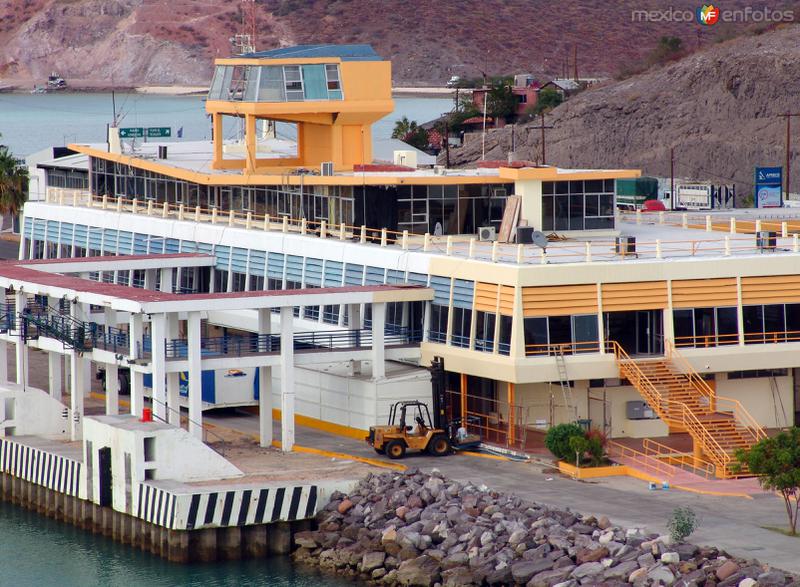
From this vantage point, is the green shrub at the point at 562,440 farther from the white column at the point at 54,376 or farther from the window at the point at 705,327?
the white column at the point at 54,376

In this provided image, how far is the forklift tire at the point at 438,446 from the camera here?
49969 mm

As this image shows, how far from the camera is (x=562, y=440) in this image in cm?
4850

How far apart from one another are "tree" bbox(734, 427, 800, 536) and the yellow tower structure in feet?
96.6

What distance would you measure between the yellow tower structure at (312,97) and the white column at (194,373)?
18.8 meters

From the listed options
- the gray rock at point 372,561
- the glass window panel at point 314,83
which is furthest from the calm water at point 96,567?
the glass window panel at point 314,83

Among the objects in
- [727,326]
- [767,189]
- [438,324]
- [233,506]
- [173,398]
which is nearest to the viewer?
[233,506]

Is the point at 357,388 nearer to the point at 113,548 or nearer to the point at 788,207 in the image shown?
the point at 113,548

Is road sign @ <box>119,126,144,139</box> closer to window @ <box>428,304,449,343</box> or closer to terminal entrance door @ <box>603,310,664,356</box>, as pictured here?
window @ <box>428,304,449,343</box>

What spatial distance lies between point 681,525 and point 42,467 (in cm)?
1932

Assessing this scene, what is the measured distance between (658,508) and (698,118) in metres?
111

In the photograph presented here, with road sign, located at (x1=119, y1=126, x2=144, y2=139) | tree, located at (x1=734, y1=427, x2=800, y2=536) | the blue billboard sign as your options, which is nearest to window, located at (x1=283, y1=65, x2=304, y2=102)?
road sign, located at (x1=119, y1=126, x2=144, y2=139)

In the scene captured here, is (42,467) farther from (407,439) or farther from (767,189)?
(767,189)

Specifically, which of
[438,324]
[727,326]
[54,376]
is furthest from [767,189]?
[54,376]

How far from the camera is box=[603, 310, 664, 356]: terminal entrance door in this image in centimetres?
5203
